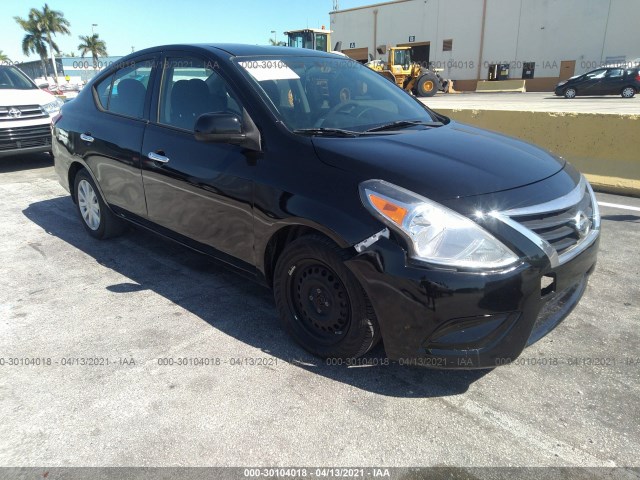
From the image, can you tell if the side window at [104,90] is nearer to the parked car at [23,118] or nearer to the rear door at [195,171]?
the rear door at [195,171]

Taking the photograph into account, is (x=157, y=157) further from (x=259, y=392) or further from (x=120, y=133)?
(x=259, y=392)

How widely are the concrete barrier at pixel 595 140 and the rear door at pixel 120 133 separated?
4.53m

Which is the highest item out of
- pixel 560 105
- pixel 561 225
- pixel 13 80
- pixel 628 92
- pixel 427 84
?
pixel 13 80

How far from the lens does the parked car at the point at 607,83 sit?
23.2 meters

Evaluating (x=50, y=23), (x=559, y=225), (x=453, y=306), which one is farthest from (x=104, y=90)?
(x=50, y=23)

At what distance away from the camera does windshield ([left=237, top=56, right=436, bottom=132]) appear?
291cm

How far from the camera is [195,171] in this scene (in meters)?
3.07

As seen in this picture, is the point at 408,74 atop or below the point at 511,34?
below

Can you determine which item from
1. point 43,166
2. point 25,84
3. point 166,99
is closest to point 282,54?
point 166,99

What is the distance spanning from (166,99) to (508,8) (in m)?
41.3

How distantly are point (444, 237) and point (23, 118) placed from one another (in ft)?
26.0

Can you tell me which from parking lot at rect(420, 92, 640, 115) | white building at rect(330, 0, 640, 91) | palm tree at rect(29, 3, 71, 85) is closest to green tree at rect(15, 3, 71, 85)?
palm tree at rect(29, 3, 71, 85)

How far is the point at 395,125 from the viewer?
3070 millimetres

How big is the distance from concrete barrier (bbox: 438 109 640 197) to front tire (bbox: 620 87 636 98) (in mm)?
21393
